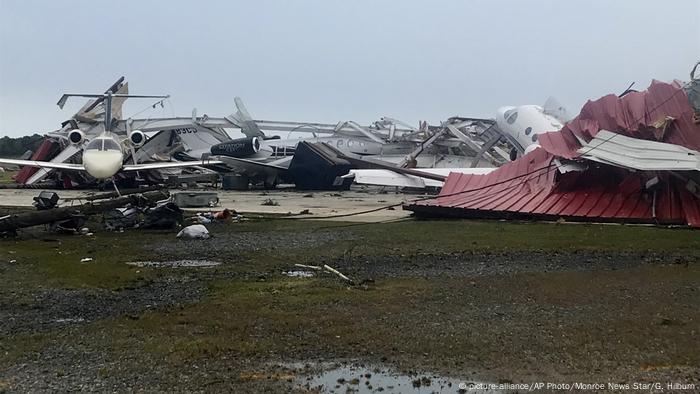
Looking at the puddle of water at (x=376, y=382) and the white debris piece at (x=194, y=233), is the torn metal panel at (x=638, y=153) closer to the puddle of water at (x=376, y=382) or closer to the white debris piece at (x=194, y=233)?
the white debris piece at (x=194, y=233)

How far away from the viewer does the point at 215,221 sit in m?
16.3

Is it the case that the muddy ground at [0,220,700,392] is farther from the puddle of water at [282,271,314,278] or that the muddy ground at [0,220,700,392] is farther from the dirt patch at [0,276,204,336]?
the puddle of water at [282,271,314,278]

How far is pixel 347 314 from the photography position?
6.30 m

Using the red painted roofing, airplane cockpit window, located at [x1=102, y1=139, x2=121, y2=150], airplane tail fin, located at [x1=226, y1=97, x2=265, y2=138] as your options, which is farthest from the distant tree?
the red painted roofing

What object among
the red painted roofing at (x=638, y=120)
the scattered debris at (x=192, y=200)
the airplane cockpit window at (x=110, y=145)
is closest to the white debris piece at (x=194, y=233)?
the scattered debris at (x=192, y=200)

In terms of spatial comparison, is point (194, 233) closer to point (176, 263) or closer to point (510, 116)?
point (176, 263)

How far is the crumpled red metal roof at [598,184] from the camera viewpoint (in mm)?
14977

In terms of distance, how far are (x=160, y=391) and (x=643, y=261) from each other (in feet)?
25.0

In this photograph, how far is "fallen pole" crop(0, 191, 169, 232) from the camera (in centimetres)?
1285

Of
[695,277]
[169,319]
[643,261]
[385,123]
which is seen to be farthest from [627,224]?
[385,123]

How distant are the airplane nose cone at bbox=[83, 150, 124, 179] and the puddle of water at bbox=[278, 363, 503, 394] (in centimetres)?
1841

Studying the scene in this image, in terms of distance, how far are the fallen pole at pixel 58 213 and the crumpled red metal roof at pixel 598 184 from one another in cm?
694

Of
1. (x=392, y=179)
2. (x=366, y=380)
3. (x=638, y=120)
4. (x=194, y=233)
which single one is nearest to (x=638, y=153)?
(x=638, y=120)

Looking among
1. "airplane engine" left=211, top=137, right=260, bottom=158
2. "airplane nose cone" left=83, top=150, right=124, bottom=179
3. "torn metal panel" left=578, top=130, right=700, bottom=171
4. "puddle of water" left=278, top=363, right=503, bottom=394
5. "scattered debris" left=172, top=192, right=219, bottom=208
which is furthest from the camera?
"airplane engine" left=211, top=137, right=260, bottom=158
